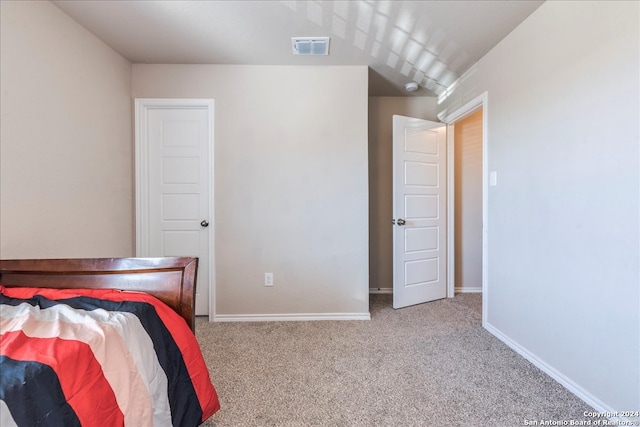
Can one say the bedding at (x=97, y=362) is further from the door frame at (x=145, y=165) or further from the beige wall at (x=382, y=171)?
the beige wall at (x=382, y=171)

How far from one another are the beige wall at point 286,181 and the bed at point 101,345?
1.25 metres

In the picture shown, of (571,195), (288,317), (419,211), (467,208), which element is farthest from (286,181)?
(467,208)

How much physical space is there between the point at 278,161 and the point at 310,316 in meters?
1.49

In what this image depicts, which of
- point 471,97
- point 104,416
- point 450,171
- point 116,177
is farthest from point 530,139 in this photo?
point 116,177

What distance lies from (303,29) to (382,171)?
5.85ft

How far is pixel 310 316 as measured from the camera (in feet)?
8.02

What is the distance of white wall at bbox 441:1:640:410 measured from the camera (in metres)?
1.25

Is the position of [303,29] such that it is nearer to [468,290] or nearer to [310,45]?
[310,45]

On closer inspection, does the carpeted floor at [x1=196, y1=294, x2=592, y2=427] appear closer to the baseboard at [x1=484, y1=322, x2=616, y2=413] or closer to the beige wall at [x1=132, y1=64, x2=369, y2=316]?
the baseboard at [x1=484, y1=322, x2=616, y2=413]

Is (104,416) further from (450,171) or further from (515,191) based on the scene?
(450,171)

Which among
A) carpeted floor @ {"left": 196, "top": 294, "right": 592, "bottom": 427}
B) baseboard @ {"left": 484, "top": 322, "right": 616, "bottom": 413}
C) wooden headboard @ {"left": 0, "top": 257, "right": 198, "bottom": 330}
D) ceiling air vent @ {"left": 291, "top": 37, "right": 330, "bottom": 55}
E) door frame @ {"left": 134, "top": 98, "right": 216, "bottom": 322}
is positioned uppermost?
ceiling air vent @ {"left": 291, "top": 37, "right": 330, "bottom": 55}

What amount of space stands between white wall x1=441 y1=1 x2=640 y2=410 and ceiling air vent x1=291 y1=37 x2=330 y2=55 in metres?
1.39

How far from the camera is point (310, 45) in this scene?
6.91 feet

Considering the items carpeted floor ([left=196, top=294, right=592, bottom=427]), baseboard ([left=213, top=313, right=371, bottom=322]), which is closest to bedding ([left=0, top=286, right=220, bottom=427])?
carpeted floor ([left=196, top=294, right=592, bottom=427])
